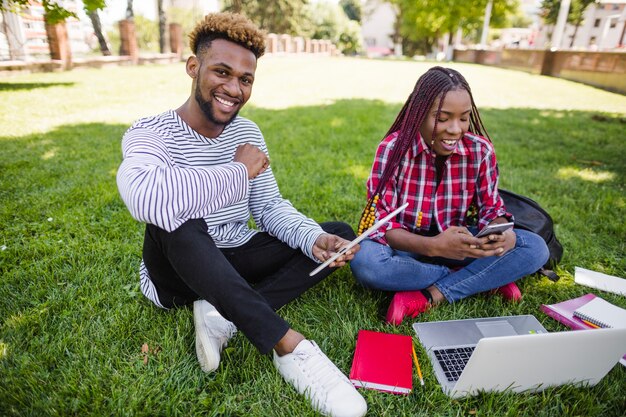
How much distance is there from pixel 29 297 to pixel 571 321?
3.21 m

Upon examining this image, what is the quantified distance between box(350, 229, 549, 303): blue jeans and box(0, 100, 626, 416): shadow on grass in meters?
0.15

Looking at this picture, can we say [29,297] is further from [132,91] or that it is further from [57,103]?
[132,91]

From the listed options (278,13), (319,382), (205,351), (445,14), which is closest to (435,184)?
(319,382)

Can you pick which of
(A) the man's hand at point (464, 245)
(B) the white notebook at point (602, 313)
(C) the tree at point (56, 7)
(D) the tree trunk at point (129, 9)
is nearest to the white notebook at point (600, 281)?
(B) the white notebook at point (602, 313)

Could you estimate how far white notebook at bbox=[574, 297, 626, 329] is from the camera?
2.16 metres

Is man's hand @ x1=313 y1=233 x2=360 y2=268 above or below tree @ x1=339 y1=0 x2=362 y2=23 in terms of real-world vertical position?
below

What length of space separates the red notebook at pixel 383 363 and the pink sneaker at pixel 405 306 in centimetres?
16

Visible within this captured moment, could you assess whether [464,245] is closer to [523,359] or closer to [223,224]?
[523,359]

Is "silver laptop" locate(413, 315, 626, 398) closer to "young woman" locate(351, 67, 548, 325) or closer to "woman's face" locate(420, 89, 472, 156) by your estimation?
"young woman" locate(351, 67, 548, 325)

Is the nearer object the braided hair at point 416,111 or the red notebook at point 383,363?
the red notebook at point 383,363

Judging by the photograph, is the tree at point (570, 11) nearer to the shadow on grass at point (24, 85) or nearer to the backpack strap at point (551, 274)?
the shadow on grass at point (24, 85)

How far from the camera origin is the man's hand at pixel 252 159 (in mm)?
1785

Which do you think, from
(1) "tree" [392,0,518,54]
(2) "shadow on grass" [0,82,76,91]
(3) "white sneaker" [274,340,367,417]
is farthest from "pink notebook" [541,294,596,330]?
(1) "tree" [392,0,518,54]

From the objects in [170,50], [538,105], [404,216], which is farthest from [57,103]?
[170,50]
